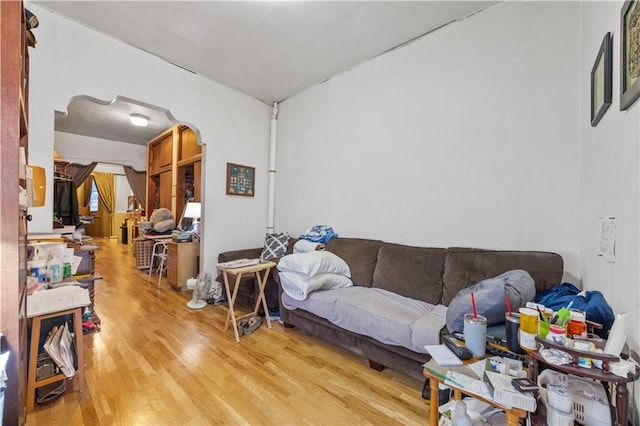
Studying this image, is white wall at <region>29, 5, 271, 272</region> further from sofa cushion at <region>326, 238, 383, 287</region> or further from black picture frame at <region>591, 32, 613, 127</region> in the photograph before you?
black picture frame at <region>591, 32, 613, 127</region>

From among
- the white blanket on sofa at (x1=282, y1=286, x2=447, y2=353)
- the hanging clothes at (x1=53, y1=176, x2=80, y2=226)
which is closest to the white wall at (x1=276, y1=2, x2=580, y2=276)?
the white blanket on sofa at (x1=282, y1=286, x2=447, y2=353)

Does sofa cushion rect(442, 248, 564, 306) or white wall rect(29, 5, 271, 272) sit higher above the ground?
white wall rect(29, 5, 271, 272)

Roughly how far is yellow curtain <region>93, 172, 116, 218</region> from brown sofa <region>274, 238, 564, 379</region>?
966 centimetres

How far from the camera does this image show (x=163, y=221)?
15.0ft

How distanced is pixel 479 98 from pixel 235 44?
2.44m

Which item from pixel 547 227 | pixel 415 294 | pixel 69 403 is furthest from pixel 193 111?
pixel 547 227

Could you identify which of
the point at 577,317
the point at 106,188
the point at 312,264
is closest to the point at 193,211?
the point at 312,264

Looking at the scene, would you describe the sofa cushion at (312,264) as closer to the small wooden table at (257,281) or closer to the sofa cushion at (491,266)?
the small wooden table at (257,281)

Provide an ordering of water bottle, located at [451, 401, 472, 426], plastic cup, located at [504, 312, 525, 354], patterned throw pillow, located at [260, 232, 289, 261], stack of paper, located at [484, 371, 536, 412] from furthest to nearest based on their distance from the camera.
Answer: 1. patterned throw pillow, located at [260, 232, 289, 261]
2. plastic cup, located at [504, 312, 525, 354]
3. water bottle, located at [451, 401, 472, 426]
4. stack of paper, located at [484, 371, 536, 412]

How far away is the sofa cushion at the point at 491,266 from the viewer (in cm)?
179

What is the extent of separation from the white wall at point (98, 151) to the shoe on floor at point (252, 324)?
5.63 m

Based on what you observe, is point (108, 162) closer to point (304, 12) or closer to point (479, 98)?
point (304, 12)

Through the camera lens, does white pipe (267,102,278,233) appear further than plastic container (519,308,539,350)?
Yes

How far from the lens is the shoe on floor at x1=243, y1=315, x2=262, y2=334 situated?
2486 mm
